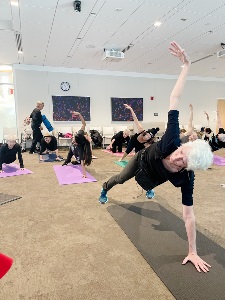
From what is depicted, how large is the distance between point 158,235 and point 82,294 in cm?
109

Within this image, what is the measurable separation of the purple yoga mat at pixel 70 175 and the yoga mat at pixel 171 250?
4.96 feet

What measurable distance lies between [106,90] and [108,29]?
503 cm

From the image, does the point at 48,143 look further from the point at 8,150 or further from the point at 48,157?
the point at 8,150

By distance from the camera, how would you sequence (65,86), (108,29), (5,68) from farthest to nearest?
(65,86)
(5,68)
(108,29)

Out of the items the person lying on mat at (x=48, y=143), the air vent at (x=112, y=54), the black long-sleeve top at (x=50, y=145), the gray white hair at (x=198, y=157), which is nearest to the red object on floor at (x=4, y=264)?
the gray white hair at (x=198, y=157)

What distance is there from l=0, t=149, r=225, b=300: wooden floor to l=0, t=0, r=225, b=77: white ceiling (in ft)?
11.4

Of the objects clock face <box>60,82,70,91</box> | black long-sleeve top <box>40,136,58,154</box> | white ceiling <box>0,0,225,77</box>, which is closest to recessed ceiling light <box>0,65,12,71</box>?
white ceiling <box>0,0,225,77</box>

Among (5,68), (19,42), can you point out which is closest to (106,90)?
(5,68)

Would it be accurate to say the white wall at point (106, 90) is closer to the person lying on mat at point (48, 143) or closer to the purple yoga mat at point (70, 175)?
the person lying on mat at point (48, 143)

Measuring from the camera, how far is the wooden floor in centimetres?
174

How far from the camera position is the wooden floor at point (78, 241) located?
68.7 inches

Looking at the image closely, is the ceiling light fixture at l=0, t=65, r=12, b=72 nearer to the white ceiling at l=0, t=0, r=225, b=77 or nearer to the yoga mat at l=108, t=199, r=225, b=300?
the white ceiling at l=0, t=0, r=225, b=77

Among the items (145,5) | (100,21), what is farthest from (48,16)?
(145,5)

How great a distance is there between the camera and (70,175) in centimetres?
502
